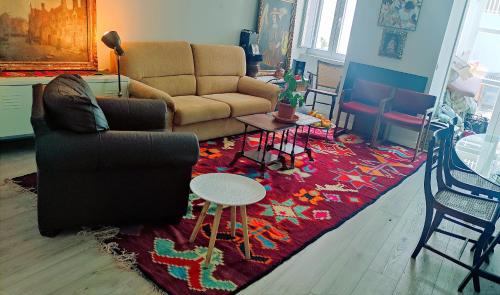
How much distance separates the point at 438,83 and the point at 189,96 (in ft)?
11.3

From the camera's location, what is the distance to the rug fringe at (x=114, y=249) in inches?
79.4

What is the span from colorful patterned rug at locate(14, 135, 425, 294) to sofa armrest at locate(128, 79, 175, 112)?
0.62 meters

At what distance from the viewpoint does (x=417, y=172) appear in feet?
14.0

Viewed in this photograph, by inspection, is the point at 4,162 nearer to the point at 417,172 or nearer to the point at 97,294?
the point at 97,294

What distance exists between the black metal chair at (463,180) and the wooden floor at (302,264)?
1.47 feet

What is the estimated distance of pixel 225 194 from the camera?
2115 millimetres

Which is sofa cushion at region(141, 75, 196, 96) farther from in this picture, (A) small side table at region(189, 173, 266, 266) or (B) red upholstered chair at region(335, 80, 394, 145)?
(A) small side table at region(189, 173, 266, 266)

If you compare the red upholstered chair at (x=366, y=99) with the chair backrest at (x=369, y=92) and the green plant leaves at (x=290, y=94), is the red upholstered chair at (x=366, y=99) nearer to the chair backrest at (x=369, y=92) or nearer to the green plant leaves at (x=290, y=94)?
the chair backrest at (x=369, y=92)

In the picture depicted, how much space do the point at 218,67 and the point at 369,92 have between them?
2.03 metres

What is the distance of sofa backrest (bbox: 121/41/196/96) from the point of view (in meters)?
3.92

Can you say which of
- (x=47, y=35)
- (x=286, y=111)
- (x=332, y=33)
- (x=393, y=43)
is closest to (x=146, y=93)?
(x=47, y=35)

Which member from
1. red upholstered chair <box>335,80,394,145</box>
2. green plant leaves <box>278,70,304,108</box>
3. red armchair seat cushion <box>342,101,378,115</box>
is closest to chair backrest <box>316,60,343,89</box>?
red upholstered chair <box>335,80,394,145</box>

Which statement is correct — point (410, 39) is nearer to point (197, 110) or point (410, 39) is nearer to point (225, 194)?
point (197, 110)

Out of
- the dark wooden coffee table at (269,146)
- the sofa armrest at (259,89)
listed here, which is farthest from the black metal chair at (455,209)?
the sofa armrest at (259,89)
